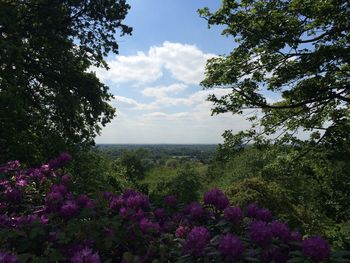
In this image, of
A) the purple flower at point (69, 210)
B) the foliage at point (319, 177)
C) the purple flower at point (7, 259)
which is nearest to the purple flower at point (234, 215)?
the purple flower at point (69, 210)

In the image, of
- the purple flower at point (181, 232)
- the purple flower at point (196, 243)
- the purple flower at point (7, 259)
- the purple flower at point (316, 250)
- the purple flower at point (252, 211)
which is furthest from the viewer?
the purple flower at point (252, 211)

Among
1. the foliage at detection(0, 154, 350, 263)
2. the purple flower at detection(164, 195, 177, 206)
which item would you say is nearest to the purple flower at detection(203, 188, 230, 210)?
the foliage at detection(0, 154, 350, 263)

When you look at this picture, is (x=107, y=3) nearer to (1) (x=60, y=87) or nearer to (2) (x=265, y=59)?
(1) (x=60, y=87)

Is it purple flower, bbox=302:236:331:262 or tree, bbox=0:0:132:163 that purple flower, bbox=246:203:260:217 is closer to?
purple flower, bbox=302:236:331:262

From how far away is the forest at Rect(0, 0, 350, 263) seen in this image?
2705 mm

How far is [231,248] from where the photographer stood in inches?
94.3

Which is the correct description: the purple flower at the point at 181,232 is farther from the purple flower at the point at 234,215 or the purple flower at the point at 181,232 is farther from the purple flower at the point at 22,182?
the purple flower at the point at 22,182

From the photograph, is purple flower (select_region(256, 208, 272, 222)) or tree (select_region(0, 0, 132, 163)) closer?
purple flower (select_region(256, 208, 272, 222))

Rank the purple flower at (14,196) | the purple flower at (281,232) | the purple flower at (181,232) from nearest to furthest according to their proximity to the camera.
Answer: the purple flower at (281,232), the purple flower at (181,232), the purple flower at (14,196)

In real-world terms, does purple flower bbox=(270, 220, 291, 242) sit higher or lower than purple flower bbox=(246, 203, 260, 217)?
lower

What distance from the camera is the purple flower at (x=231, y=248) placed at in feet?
7.86

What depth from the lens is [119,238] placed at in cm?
281

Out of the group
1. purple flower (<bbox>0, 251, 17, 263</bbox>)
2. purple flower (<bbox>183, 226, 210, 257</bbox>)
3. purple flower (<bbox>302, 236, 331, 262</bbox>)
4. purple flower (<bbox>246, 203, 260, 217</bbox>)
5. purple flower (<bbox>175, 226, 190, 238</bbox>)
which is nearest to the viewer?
purple flower (<bbox>0, 251, 17, 263</bbox>)

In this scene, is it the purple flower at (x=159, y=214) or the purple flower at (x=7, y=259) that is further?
the purple flower at (x=159, y=214)
